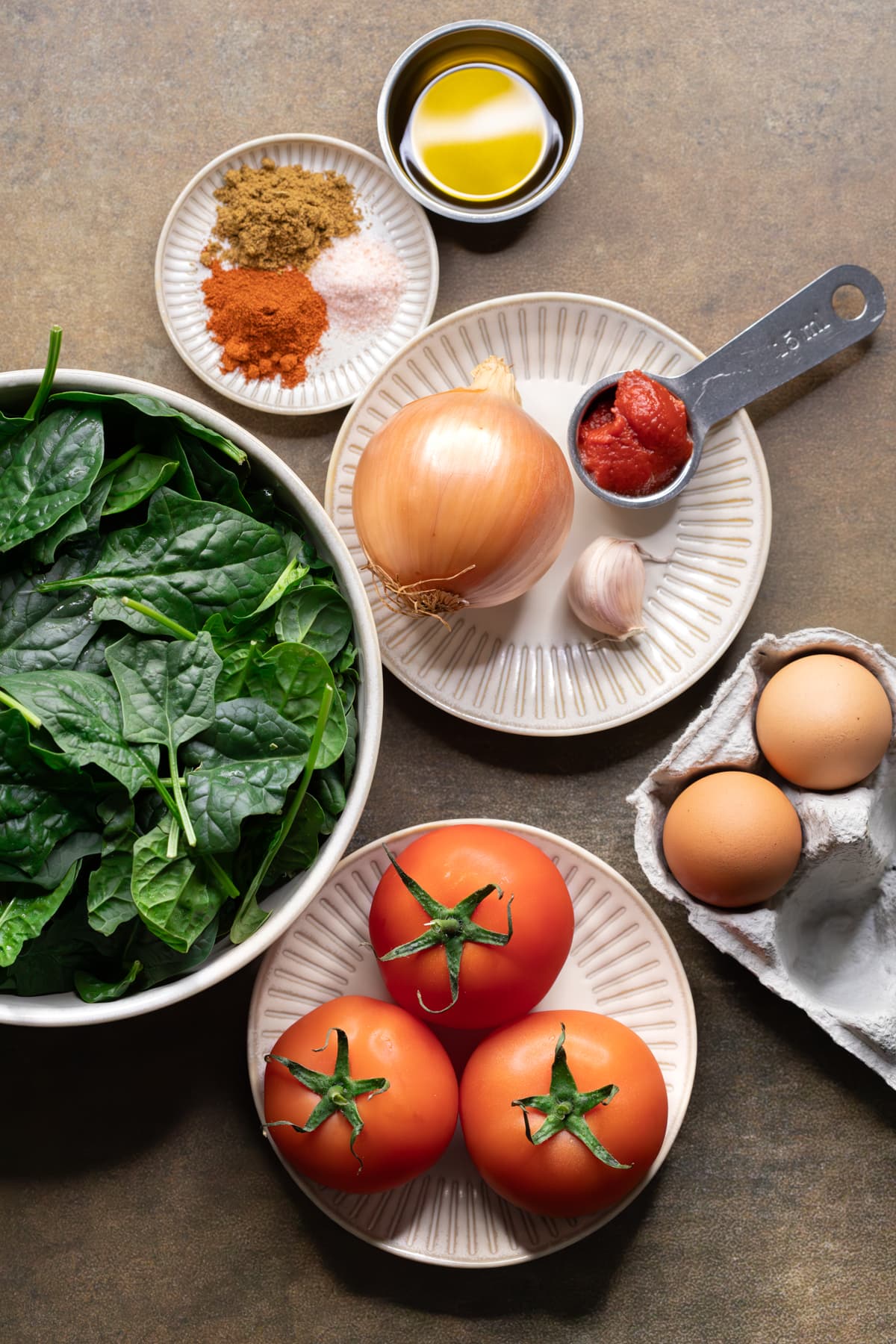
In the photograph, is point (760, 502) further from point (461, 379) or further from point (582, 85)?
point (582, 85)

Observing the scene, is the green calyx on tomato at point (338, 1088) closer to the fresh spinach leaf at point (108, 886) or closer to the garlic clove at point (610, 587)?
the fresh spinach leaf at point (108, 886)

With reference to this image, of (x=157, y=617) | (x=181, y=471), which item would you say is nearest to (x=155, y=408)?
(x=181, y=471)

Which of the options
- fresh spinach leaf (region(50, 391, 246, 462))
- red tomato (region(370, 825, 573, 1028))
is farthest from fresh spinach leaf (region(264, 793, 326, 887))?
fresh spinach leaf (region(50, 391, 246, 462))

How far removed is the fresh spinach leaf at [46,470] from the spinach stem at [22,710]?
0.14m

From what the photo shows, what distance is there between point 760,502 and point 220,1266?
3.62ft

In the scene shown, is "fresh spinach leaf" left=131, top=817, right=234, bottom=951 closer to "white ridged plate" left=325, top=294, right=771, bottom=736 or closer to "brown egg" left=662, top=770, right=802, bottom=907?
"white ridged plate" left=325, top=294, right=771, bottom=736

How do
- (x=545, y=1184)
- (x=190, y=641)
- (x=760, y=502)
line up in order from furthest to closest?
(x=760, y=502), (x=545, y=1184), (x=190, y=641)

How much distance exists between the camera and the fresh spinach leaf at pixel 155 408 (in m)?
0.88

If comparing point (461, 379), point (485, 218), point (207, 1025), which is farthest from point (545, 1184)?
point (485, 218)

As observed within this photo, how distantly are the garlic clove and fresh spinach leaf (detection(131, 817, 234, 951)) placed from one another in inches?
20.8

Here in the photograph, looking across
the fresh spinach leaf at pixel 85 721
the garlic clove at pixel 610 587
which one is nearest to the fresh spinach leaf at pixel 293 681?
the fresh spinach leaf at pixel 85 721

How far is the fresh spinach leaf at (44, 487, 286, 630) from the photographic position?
877mm

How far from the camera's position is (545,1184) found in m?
0.98

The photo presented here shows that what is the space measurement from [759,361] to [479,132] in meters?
0.44
